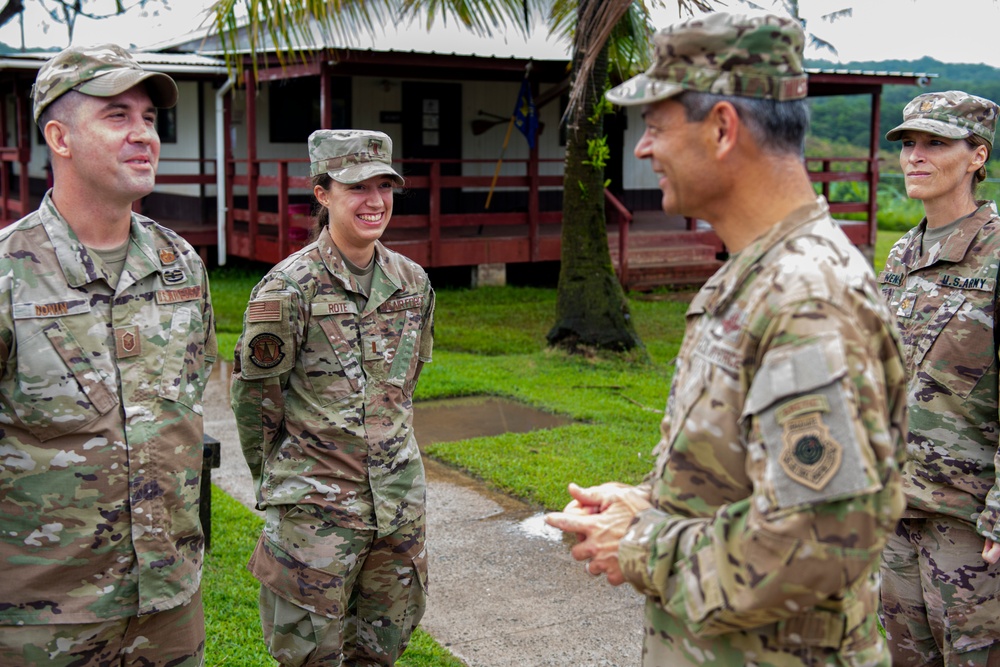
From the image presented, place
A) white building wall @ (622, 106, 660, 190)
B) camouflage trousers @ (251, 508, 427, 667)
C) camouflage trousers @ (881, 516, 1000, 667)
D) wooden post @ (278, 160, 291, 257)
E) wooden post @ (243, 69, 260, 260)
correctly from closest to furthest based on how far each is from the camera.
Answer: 1. camouflage trousers @ (881, 516, 1000, 667)
2. camouflage trousers @ (251, 508, 427, 667)
3. wooden post @ (278, 160, 291, 257)
4. wooden post @ (243, 69, 260, 260)
5. white building wall @ (622, 106, 660, 190)

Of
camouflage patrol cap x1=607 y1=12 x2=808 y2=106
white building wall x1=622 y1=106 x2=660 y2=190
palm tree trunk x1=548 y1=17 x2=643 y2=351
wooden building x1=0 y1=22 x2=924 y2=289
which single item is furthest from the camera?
white building wall x1=622 y1=106 x2=660 y2=190

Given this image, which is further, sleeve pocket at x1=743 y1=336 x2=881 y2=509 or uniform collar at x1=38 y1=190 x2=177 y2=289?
uniform collar at x1=38 y1=190 x2=177 y2=289

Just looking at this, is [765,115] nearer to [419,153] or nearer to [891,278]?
[891,278]

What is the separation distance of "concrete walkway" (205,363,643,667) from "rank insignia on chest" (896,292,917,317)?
179 cm

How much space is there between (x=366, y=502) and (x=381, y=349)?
531mm

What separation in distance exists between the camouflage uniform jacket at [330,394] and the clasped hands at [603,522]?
142 centimetres

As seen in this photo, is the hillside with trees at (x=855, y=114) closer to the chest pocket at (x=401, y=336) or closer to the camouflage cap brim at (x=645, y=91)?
the chest pocket at (x=401, y=336)

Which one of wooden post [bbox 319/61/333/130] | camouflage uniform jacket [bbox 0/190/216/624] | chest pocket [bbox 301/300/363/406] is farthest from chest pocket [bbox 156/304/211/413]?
wooden post [bbox 319/61/333/130]

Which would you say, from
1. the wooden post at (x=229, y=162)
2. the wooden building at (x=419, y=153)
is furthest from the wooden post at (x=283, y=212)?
the wooden post at (x=229, y=162)

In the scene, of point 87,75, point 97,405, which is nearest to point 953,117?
point 87,75

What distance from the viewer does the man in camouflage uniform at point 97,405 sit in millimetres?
2674

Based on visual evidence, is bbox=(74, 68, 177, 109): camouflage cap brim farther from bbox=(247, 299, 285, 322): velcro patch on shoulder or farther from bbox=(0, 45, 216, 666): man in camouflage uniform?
bbox=(247, 299, 285, 322): velcro patch on shoulder

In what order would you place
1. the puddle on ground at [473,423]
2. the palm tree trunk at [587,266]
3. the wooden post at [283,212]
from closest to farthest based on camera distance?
the puddle on ground at [473,423] → the palm tree trunk at [587,266] → the wooden post at [283,212]

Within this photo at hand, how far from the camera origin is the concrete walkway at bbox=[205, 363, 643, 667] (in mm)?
4359
